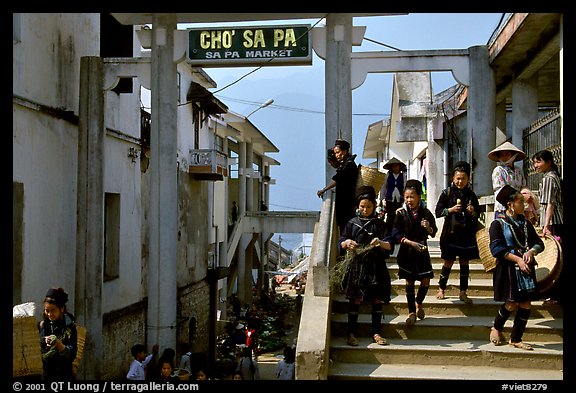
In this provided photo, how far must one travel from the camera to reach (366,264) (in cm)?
673

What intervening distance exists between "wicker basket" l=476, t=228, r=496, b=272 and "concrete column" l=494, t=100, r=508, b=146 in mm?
5541

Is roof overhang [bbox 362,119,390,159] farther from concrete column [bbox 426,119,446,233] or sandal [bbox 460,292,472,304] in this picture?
sandal [bbox 460,292,472,304]

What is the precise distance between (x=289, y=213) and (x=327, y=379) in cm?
1993

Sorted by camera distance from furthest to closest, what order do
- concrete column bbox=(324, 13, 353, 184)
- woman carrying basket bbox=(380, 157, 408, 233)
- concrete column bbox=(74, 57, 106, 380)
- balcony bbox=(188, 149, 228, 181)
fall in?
balcony bbox=(188, 149, 228, 181) < concrete column bbox=(74, 57, 106, 380) < concrete column bbox=(324, 13, 353, 184) < woman carrying basket bbox=(380, 157, 408, 233)

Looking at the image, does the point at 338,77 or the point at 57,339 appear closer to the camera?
the point at 57,339

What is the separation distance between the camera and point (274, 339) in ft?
65.7

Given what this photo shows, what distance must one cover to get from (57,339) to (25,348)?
11.8 inches

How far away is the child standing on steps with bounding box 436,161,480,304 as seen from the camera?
7.41 m

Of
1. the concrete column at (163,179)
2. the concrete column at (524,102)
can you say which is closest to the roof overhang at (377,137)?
the concrete column at (524,102)

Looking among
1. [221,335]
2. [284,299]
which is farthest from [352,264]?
[284,299]

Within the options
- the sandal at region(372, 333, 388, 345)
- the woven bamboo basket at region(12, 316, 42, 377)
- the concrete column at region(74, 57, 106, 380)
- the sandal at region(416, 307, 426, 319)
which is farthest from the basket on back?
the concrete column at region(74, 57, 106, 380)

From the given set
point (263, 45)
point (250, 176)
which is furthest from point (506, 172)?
point (250, 176)

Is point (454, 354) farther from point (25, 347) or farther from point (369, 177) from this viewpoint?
point (25, 347)

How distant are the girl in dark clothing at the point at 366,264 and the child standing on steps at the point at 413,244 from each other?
0.87ft
